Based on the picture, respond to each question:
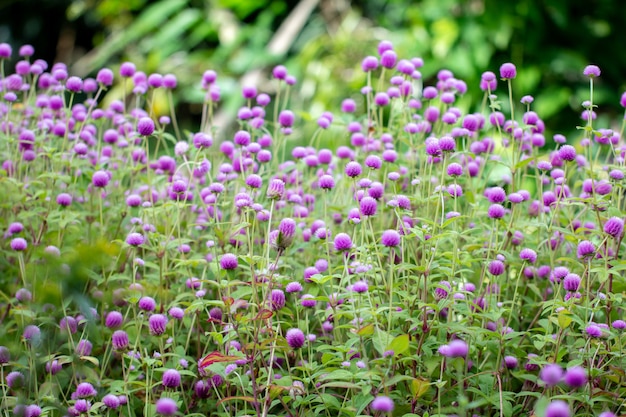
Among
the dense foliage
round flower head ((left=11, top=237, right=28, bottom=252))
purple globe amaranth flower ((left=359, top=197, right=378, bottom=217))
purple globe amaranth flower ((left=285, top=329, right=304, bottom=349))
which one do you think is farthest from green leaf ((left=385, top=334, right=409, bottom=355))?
round flower head ((left=11, top=237, right=28, bottom=252))

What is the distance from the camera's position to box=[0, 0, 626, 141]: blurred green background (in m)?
4.47

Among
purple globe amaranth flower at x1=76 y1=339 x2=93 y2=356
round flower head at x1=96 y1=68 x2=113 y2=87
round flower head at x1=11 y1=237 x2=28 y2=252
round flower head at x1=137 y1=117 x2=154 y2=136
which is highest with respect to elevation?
round flower head at x1=96 y1=68 x2=113 y2=87

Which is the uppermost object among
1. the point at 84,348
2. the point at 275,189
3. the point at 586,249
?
the point at 275,189

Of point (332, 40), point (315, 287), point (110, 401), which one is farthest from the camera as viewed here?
point (332, 40)

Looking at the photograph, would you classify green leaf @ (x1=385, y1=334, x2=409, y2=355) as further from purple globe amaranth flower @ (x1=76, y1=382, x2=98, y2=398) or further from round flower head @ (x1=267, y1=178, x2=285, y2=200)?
purple globe amaranth flower @ (x1=76, y1=382, x2=98, y2=398)

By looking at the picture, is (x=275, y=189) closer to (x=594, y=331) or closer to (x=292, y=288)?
(x=292, y=288)

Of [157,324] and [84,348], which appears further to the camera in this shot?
[84,348]

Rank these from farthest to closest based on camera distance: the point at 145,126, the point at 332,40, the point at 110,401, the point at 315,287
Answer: the point at 332,40 < the point at 145,126 < the point at 315,287 < the point at 110,401

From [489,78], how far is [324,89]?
311 cm

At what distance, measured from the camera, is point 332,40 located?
5.18 m

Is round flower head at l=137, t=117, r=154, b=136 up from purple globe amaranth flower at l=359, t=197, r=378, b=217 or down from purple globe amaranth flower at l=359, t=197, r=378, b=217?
up

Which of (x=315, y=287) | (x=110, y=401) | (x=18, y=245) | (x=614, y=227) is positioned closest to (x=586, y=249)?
(x=614, y=227)

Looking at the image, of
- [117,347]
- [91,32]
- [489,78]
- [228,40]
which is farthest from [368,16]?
[117,347]

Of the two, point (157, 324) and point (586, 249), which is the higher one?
point (586, 249)
